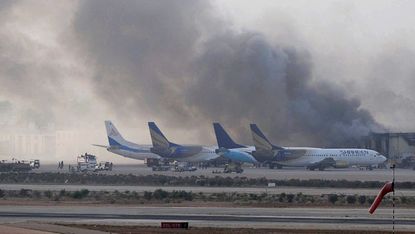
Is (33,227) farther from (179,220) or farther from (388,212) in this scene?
(388,212)

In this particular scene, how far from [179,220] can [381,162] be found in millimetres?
95046

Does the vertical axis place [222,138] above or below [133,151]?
above

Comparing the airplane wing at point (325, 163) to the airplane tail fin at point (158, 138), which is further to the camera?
the airplane tail fin at point (158, 138)

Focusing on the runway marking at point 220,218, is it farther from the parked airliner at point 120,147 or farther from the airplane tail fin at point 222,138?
the parked airliner at point 120,147

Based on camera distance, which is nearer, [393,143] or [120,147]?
[393,143]

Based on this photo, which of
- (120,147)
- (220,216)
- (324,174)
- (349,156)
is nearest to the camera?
(220,216)

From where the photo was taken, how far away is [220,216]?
2330 inches

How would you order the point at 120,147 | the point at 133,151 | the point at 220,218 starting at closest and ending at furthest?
the point at 220,218
the point at 120,147
the point at 133,151

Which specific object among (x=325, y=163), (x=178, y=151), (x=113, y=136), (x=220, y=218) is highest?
(x=113, y=136)

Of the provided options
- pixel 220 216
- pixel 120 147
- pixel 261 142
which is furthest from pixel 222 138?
pixel 220 216

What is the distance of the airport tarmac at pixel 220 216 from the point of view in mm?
53812

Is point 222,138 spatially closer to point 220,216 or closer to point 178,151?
point 178,151

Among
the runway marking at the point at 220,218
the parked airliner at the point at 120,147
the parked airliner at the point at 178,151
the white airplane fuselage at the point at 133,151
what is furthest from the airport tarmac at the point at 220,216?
the parked airliner at the point at 120,147

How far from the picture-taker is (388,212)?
6356 centimetres
